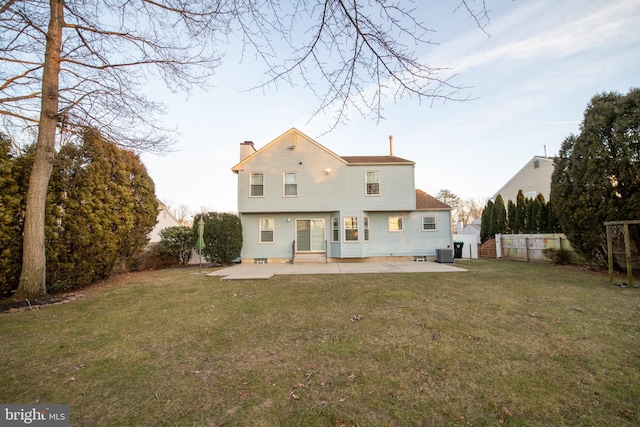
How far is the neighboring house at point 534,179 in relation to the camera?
22109mm

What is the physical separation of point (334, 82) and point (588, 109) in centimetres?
1282

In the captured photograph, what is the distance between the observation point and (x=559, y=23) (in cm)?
502

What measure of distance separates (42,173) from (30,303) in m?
3.16

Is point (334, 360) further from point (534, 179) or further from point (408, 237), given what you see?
point (534, 179)

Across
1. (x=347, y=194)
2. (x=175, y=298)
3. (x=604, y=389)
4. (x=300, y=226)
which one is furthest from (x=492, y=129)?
(x=175, y=298)

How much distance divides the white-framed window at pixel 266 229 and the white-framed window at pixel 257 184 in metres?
1.55

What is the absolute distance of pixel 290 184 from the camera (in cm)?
1517

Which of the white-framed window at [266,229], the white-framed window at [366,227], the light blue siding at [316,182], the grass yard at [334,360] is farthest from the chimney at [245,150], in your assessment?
the grass yard at [334,360]

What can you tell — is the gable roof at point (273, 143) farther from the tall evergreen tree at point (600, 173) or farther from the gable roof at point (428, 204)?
the tall evergreen tree at point (600, 173)

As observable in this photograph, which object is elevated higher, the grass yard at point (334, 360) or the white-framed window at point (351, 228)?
the white-framed window at point (351, 228)

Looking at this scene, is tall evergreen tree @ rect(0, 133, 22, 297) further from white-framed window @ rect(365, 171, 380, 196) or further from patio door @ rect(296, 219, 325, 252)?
white-framed window @ rect(365, 171, 380, 196)

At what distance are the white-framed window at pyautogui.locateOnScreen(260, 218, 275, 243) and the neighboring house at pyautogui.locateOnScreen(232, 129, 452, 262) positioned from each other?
0.04 metres

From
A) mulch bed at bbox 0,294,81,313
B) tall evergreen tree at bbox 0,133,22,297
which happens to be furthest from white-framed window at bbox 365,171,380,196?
tall evergreen tree at bbox 0,133,22,297

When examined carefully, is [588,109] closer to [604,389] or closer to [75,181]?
[604,389]
